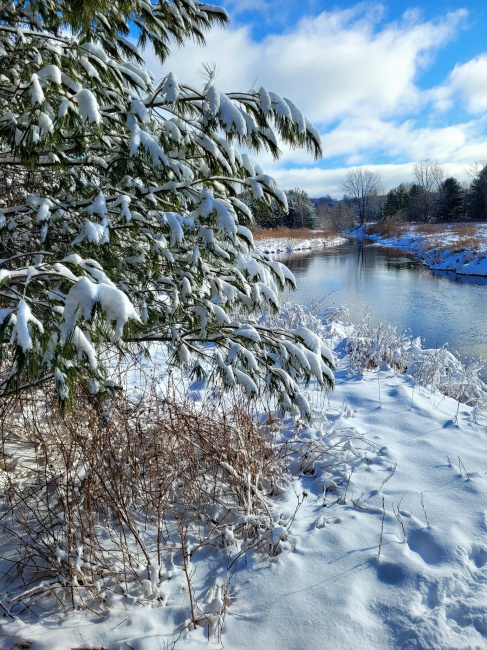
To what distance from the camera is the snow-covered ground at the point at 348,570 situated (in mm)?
1722

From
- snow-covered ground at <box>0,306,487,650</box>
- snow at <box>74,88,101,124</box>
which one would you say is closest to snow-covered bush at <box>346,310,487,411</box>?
snow-covered ground at <box>0,306,487,650</box>

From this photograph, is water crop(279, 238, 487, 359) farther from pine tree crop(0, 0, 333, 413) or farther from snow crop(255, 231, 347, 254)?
snow crop(255, 231, 347, 254)

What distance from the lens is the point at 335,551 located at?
2.20m

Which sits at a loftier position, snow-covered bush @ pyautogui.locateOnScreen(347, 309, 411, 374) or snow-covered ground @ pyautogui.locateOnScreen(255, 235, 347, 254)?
snow-covered ground @ pyautogui.locateOnScreen(255, 235, 347, 254)

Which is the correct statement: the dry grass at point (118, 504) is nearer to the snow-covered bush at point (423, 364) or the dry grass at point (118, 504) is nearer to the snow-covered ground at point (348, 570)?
the snow-covered ground at point (348, 570)

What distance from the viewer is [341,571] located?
6.74ft

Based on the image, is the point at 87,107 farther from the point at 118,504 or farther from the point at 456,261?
the point at 456,261

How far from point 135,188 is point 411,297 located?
40.0ft

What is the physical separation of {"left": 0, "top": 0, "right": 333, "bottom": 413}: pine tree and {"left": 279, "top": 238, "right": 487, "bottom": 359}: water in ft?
22.8

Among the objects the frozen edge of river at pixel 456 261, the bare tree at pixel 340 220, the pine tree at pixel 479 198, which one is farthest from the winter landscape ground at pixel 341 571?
the bare tree at pixel 340 220

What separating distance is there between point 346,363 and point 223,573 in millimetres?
4507

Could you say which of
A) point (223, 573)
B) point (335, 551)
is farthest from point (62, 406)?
point (335, 551)

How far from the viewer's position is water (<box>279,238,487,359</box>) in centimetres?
915

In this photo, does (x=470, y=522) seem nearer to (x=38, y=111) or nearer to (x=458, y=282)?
(x=38, y=111)
